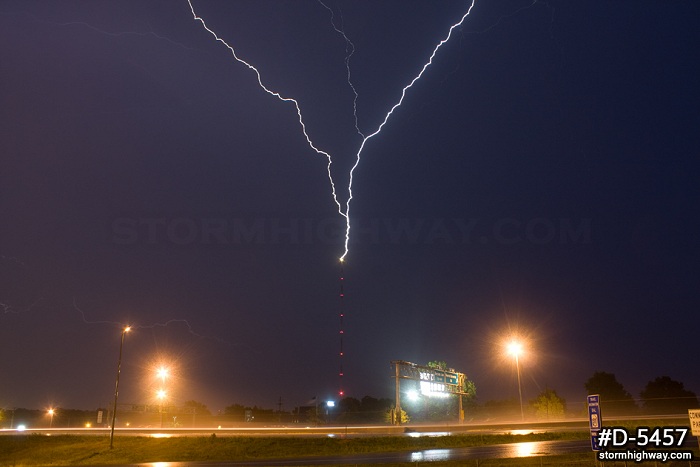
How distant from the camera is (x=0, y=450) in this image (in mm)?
37531

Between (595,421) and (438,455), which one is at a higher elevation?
(595,421)

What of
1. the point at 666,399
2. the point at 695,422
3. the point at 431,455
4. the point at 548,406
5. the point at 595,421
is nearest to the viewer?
the point at 695,422

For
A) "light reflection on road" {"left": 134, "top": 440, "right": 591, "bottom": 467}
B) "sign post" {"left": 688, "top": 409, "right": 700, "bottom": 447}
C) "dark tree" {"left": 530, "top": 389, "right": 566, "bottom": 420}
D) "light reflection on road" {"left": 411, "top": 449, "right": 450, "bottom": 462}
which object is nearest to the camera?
"sign post" {"left": 688, "top": 409, "right": 700, "bottom": 447}

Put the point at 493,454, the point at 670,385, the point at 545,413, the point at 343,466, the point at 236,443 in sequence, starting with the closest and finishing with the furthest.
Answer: the point at 343,466 → the point at 493,454 → the point at 236,443 → the point at 545,413 → the point at 670,385

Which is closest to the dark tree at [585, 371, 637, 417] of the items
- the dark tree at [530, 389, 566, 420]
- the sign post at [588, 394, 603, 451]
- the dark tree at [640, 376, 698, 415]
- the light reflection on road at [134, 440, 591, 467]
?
the dark tree at [640, 376, 698, 415]

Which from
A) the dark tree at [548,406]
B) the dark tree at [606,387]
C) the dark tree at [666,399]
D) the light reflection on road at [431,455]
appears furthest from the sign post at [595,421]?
the dark tree at [606,387]

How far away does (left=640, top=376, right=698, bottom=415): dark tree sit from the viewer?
47906 millimetres

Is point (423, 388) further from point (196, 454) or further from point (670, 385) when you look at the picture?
point (670, 385)

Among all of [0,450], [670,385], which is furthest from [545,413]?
[0,450]

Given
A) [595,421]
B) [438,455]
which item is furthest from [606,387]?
[595,421]

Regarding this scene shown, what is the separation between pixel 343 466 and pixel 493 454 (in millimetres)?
7431

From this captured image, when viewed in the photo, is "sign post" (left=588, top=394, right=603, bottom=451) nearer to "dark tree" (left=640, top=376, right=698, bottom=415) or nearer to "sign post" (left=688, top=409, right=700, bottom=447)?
"sign post" (left=688, top=409, right=700, bottom=447)

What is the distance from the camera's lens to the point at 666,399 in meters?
50.5

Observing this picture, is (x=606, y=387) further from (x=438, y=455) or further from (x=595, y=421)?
(x=595, y=421)
